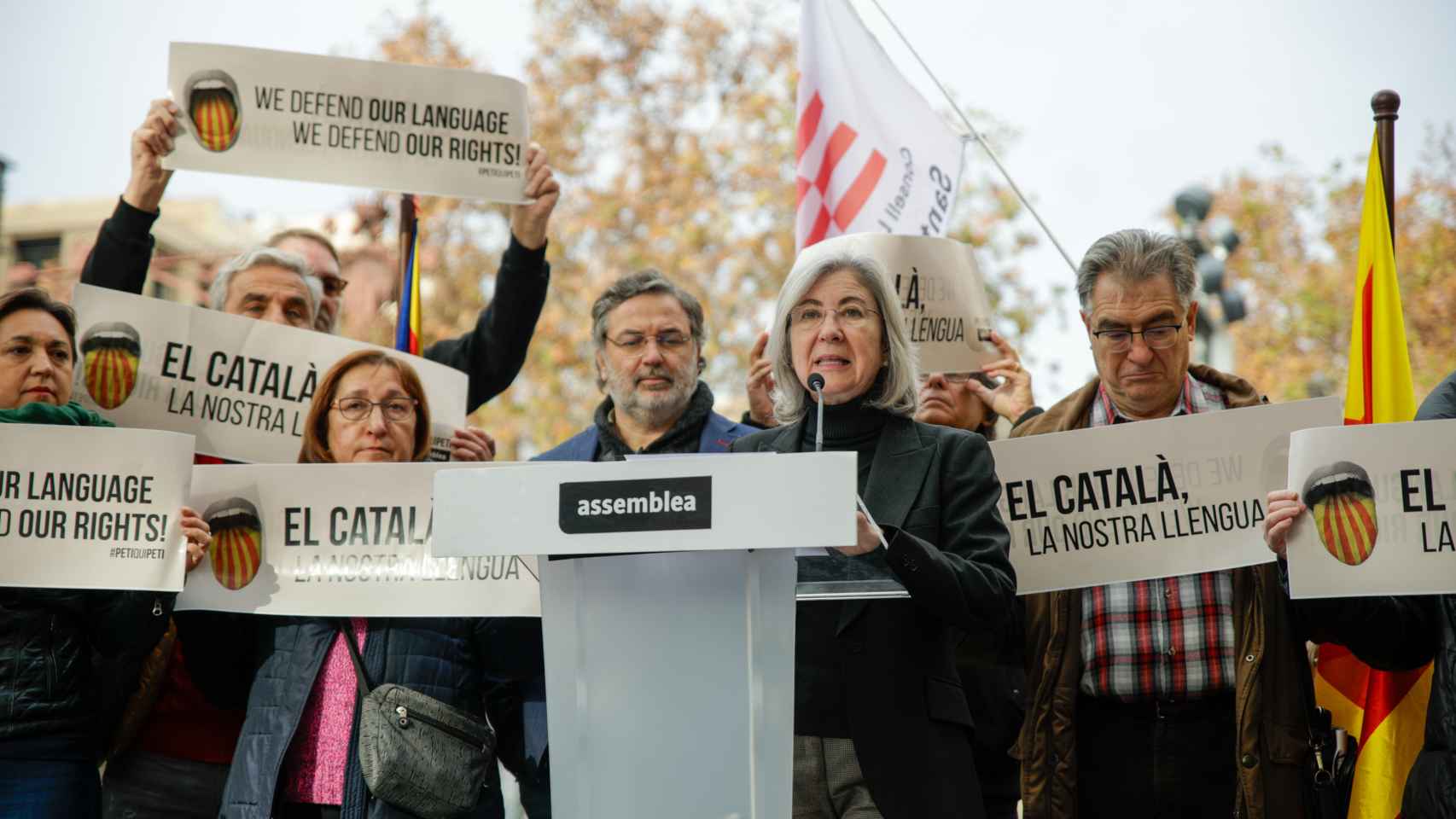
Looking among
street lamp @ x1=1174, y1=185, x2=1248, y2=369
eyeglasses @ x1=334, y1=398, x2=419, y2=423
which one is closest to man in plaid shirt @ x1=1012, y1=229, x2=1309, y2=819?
eyeglasses @ x1=334, y1=398, x2=419, y2=423

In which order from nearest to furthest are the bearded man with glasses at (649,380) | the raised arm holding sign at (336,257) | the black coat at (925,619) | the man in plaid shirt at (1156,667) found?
the black coat at (925,619) → the man in plaid shirt at (1156,667) → the raised arm holding sign at (336,257) → the bearded man with glasses at (649,380)

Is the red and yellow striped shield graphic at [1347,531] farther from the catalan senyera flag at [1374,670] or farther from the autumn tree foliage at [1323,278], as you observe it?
the autumn tree foliage at [1323,278]

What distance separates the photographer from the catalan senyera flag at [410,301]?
6.00 m

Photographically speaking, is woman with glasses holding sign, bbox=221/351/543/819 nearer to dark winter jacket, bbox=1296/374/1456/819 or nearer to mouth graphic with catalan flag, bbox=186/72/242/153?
mouth graphic with catalan flag, bbox=186/72/242/153

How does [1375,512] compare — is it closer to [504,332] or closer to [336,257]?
[504,332]

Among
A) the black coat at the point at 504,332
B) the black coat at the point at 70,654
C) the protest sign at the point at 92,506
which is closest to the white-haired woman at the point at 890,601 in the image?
the protest sign at the point at 92,506

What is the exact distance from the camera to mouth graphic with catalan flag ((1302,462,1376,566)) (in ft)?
12.0

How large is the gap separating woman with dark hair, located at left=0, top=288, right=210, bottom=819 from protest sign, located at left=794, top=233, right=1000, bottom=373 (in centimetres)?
225

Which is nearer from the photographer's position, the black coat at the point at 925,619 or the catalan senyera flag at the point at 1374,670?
the black coat at the point at 925,619

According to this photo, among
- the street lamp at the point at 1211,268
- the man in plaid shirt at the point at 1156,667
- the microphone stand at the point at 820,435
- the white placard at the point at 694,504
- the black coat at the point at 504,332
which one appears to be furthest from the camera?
the street lamp at the point at 1211,268

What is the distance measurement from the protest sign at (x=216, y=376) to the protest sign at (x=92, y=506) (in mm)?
897

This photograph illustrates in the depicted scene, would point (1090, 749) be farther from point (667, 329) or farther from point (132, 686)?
point (132, 686)

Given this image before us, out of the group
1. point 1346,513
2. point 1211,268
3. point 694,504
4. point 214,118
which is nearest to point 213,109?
point 214,118

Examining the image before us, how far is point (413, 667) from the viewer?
4.04 m
